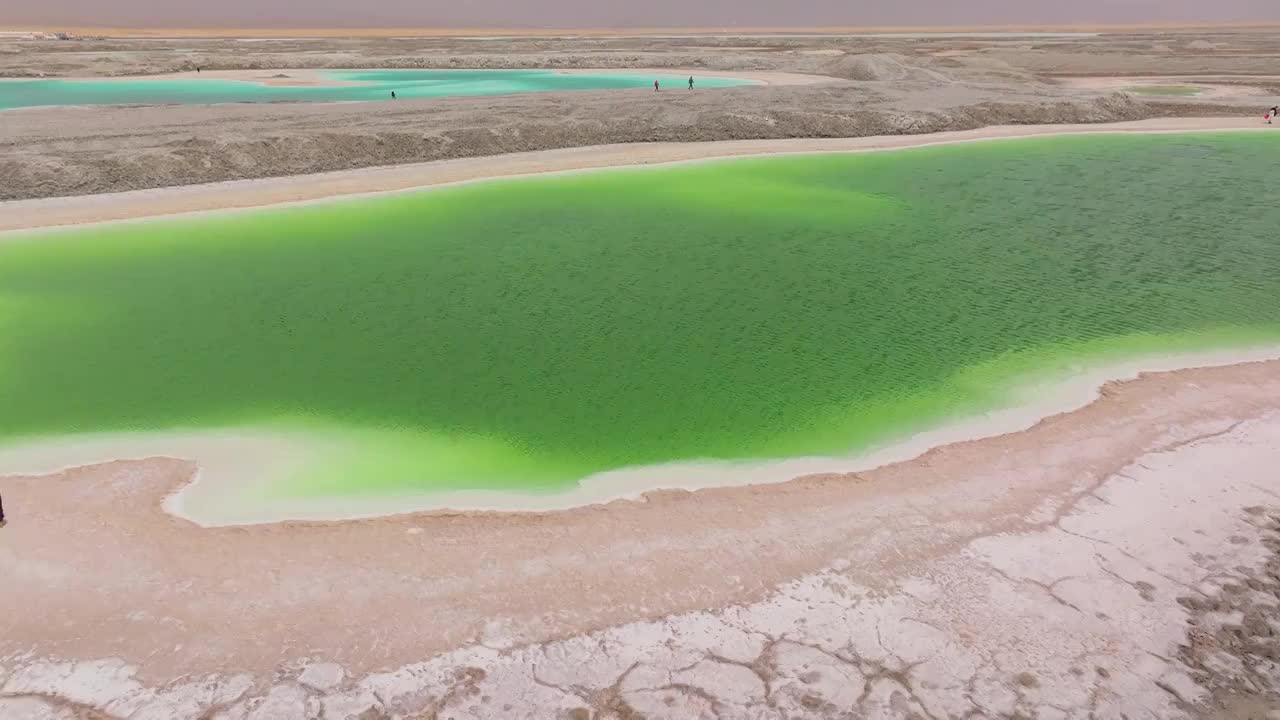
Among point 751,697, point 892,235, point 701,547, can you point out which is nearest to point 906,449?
point 701,547

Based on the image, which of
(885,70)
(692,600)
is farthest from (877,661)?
(885,70)

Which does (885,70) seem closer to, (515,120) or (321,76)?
(515,120)

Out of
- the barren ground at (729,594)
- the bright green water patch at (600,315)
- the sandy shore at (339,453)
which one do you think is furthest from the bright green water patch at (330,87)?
the barren ground at (729,594)

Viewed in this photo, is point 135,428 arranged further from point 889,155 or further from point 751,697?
point 889,155

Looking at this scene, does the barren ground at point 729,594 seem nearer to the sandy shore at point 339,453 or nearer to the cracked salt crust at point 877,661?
the cracked salt crust at point 877,661

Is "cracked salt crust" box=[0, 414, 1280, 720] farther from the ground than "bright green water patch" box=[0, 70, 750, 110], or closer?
closer

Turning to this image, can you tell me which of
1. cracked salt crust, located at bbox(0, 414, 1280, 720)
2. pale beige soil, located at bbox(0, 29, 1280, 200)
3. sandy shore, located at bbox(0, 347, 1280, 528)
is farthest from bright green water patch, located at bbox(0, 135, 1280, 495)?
pale beige soil, located at bbox(0, 29, 1280, 200)

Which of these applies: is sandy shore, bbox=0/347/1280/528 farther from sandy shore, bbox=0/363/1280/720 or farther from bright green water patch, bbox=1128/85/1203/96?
bright green water patch, bbox=1128/85/1203/96
